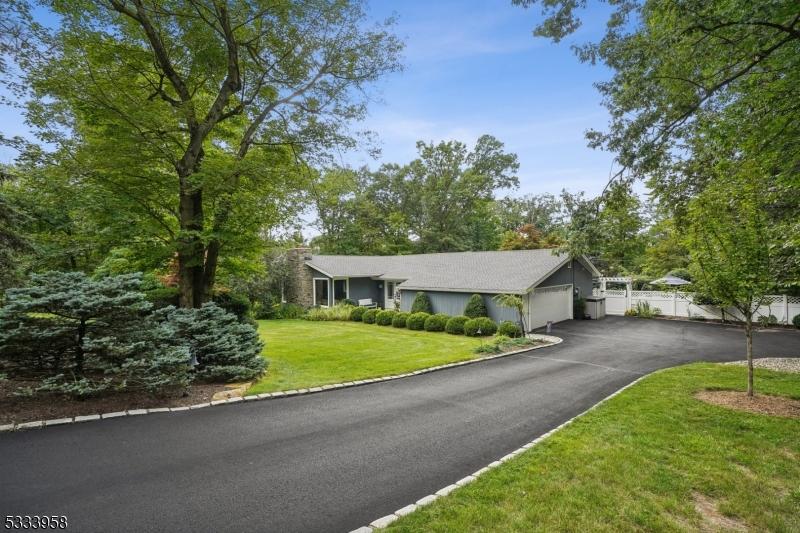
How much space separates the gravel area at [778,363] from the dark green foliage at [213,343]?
1370 cm

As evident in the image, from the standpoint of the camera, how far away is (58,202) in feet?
29.0

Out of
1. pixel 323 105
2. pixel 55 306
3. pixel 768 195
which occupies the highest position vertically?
pixel 323 105

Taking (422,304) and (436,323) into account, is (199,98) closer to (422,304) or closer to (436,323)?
(436,323)

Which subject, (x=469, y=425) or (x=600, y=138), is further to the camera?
(x=600, y=138)

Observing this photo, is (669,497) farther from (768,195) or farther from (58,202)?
(58,202)

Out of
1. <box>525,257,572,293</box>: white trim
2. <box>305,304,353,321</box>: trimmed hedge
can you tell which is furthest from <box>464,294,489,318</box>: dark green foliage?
<box>305,304,353,321</box>: trimmed hedge

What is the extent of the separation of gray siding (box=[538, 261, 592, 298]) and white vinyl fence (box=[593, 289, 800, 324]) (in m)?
1.24

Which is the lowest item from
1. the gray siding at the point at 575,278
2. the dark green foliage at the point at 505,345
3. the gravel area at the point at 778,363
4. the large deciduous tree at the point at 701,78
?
the gravel area at the point at 778,363

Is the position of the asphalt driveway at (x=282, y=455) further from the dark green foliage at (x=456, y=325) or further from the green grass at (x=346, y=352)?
the dark green foliage at (x=456, y=325)

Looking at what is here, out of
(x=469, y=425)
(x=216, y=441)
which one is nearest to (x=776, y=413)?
(x=469, y=425)

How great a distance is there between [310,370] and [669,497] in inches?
308

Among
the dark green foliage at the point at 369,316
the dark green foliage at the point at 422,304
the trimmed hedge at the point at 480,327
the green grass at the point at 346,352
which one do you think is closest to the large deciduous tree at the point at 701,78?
the green grass at the point at 346,352

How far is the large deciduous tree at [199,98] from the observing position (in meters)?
8.62

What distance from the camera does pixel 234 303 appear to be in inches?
491
